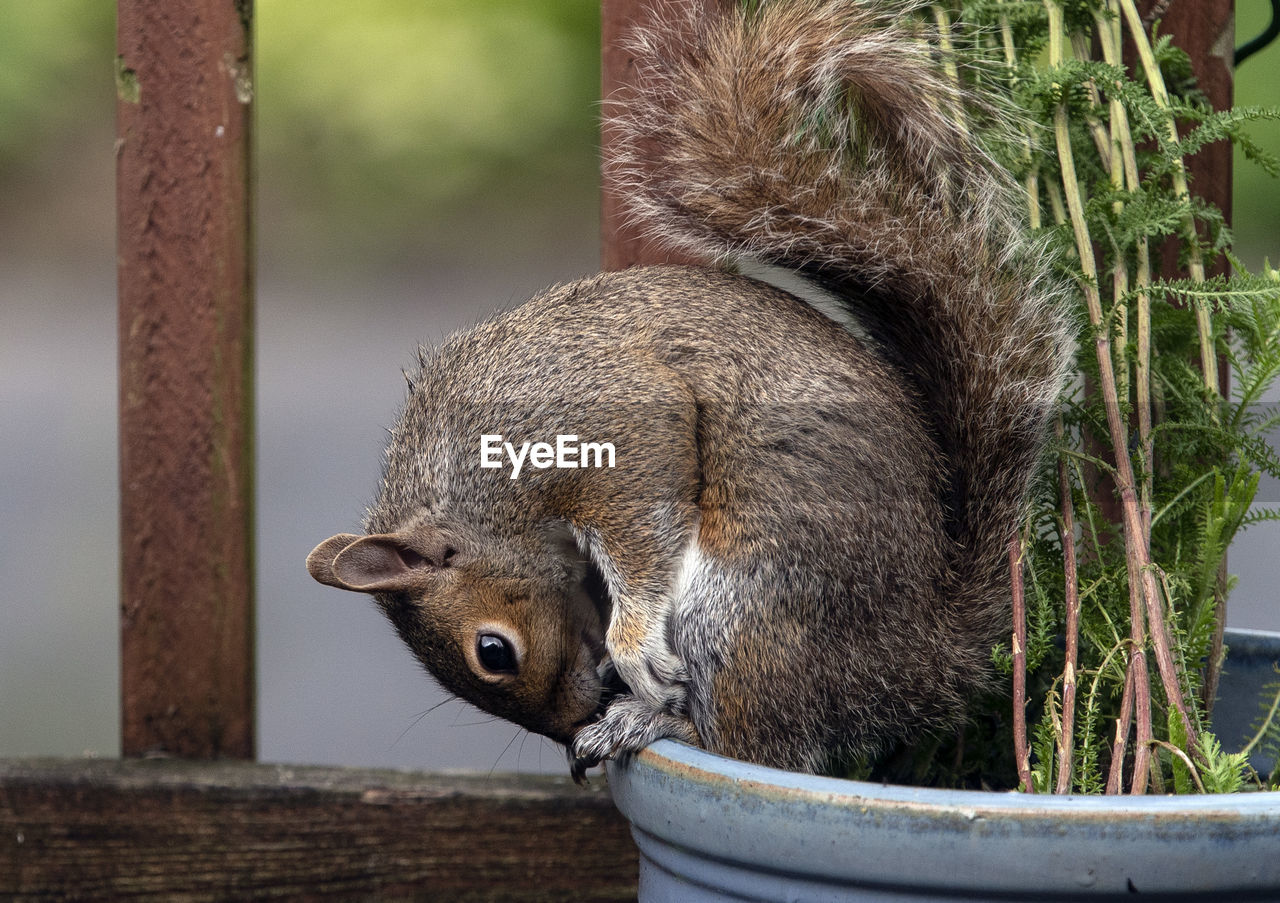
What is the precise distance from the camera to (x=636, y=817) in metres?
0.92

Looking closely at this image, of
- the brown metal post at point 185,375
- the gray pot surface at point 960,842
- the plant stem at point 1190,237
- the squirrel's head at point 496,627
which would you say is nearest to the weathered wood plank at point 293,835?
the brown metal post at point 185,375

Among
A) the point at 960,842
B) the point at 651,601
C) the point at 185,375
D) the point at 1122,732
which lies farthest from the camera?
the point at 185,375

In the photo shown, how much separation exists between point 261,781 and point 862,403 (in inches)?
29.4

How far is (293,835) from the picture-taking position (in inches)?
52.6

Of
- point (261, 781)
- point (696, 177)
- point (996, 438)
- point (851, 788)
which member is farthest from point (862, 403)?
point (261, 781)

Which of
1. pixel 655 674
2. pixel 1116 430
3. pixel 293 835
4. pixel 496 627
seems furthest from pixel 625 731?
pixel 293 835

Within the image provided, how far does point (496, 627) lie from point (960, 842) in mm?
457

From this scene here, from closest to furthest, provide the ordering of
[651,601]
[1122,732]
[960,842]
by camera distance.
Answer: [960,842]
[1122,732]
[651,601]

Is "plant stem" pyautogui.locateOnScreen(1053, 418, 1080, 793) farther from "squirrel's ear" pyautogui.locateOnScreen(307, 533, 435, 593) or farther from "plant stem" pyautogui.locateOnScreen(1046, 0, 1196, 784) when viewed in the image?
"squirrel's ear" pyautogui.locateOnScreen(307, 533, 435, 593)

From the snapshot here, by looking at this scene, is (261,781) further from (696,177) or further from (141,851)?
(696,177)

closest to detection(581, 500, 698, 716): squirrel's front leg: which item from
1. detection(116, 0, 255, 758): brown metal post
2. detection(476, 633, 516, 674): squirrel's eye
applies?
detection(476, 633, 516, 674): squirrel's eye

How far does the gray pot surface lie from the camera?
0.72 meters

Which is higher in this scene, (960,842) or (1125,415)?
(1125,415)

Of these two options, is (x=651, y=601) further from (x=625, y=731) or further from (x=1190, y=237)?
(x=1190, y=237)
